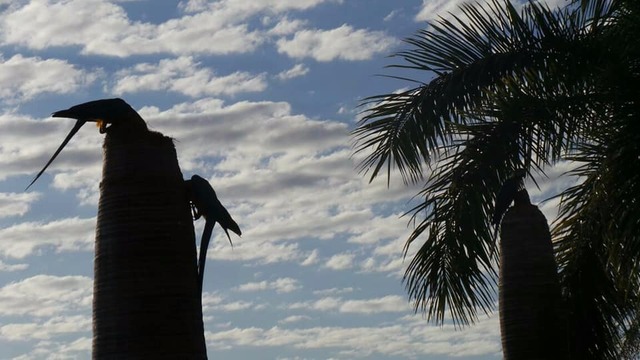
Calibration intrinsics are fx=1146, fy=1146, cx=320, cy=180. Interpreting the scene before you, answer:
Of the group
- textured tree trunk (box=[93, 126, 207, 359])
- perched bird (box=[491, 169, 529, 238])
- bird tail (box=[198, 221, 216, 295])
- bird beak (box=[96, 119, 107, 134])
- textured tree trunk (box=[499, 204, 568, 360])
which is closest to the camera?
textured tree trunk (box=[93, 126, 207, 359])

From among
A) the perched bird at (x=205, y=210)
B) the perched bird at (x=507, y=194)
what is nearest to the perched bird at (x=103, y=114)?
the perched bird at (x=205, y=210)

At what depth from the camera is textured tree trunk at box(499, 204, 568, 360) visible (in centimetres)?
1022

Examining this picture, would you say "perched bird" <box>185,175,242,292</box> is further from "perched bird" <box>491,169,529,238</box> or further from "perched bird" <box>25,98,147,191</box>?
"perched bird" <box>491,169,529,238</box>

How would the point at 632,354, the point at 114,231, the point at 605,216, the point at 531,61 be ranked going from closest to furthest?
the point at 114,231, the point at 605,216, the point at 531,61, the point at 632,354

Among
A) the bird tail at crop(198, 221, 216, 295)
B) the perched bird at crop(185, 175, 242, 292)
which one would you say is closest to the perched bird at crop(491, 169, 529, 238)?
the perched bird at crop(185, 175, 242, 292)

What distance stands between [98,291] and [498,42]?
5442mm

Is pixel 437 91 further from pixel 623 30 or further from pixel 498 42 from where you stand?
pixel 623 30

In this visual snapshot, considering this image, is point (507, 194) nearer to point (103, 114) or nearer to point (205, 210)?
point (205, 210)

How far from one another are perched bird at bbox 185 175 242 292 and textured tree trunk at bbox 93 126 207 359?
0.10 meters

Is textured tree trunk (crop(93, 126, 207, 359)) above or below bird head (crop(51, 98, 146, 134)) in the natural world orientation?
below

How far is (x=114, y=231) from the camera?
7.28 meters

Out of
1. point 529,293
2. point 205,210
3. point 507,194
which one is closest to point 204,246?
point 205,210

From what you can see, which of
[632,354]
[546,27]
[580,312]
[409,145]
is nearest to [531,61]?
[546,27]

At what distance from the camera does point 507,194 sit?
35.1 ft
